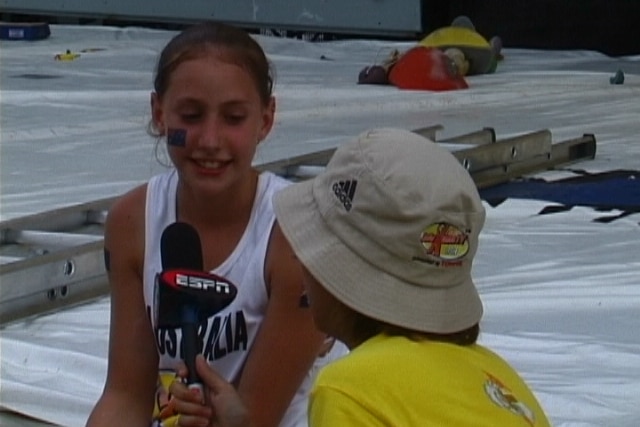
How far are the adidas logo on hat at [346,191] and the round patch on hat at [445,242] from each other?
0.26ft

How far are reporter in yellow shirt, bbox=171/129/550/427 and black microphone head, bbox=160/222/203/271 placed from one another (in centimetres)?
32

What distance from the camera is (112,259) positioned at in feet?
6.63

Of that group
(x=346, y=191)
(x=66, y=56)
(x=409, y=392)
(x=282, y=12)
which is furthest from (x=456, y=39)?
(x=409, y=392)

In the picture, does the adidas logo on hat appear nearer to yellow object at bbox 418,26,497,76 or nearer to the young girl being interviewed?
the young girl being interviewed

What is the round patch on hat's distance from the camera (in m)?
1.35

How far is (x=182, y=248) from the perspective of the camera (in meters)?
1.73

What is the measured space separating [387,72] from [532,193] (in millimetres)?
2360

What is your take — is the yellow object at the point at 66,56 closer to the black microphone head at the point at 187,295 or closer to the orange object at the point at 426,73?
the orange object at the point at 426,73

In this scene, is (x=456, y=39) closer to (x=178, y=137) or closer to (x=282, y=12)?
(x=282, y=12)

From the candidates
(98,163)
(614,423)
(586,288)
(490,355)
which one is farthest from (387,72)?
(490,355)

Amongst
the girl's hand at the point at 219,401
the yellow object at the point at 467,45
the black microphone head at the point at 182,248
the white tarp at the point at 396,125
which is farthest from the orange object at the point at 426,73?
the girl's hand at the point at 219,401

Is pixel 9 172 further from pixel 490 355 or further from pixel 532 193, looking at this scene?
pixel 490 355

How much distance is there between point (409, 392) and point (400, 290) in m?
0.11

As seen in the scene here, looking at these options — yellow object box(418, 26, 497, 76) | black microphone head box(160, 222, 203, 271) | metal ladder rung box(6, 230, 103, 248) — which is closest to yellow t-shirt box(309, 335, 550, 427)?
black microphone head box(160, 222, 203, 271)
